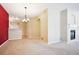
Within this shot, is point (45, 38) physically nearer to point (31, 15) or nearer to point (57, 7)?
point (31, 15)

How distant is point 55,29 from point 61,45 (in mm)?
713

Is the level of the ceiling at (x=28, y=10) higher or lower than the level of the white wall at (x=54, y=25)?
higher

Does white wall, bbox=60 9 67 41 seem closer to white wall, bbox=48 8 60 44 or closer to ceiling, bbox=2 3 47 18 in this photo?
white wall, bbox=48 8 60 44

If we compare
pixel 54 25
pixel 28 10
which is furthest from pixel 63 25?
pixel 28 10

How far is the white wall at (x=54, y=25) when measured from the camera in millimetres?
4835

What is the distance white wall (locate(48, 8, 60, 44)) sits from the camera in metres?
4.83

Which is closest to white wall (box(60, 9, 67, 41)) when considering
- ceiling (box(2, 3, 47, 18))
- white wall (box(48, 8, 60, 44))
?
white wall (box(48, 8, 60, 44))

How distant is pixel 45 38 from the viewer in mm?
5516

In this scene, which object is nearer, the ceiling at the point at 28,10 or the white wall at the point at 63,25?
the ceiling at the point at 28,10

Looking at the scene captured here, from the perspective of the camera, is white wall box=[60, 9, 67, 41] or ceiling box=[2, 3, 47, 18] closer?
ceiling box=[2, 3, 47, 18]

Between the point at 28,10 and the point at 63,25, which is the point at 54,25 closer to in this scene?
the point at 63,25

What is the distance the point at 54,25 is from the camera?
16.4ft

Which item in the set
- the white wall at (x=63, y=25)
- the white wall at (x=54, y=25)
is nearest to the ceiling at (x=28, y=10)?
the white wall at (x=54, y=25)

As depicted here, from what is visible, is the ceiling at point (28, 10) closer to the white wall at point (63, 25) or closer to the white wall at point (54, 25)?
the white wall at point (54, 25)
